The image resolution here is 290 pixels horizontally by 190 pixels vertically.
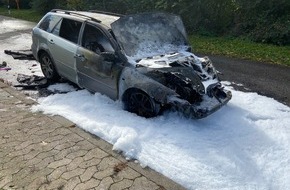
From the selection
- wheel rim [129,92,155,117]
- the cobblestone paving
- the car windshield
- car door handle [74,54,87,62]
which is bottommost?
the cobblestone paving

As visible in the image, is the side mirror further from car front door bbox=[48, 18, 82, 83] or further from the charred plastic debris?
car front door bbox=[48, 18, 82, 83]

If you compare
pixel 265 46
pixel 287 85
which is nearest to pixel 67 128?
pixel 287 85

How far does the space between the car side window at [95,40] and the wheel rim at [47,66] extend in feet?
5.25

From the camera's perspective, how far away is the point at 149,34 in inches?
261

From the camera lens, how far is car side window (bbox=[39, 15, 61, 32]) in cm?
767

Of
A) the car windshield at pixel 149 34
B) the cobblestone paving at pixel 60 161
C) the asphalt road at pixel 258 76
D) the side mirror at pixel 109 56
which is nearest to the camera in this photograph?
the cobblestone paving at pixel 60 161

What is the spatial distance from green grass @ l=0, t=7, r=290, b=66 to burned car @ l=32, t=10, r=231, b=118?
15.3 feet

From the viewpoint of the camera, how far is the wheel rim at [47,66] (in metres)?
8.00

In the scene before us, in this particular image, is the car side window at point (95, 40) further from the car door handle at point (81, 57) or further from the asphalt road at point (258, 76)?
the asphalt road at point (258, 76)

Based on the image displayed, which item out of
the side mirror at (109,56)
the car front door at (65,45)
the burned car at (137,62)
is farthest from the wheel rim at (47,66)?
the side mirror at (109,56)

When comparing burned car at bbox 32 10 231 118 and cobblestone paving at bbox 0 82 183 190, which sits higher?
burned car at bbox 32 10 231 118

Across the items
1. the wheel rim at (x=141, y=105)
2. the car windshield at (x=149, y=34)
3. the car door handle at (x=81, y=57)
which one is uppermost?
the car windshield at (x=149, y=34)

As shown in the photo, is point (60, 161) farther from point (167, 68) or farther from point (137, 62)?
point (167, 68)

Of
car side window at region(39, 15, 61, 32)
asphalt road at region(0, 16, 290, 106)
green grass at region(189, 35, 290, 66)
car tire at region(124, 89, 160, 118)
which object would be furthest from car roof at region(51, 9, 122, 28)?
green grass at region(189, 35, 290, 66)
